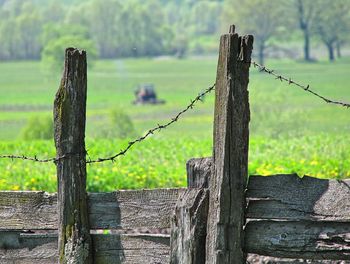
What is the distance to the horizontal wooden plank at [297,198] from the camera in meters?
4.71

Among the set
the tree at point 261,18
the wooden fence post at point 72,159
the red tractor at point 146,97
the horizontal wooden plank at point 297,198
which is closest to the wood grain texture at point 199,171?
the horizontal wooden plank at point 297,198

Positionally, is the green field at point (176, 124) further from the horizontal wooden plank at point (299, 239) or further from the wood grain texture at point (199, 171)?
the horizontal wooden plank at point (299, 239)

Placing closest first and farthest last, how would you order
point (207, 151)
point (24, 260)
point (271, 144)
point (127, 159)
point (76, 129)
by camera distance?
point (76, 129) < point (24, 260) < point (127, 159) < point (207, 151) < point (271, 144)

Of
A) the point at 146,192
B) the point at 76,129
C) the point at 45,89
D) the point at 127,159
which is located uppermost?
the point at 76,129

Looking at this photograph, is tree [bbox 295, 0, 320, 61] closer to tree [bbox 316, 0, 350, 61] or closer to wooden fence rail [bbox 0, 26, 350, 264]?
tree [bbox 316, 0, 350, 61]

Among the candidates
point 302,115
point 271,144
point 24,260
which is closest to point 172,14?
point 302,115

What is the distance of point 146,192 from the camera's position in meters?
5.11

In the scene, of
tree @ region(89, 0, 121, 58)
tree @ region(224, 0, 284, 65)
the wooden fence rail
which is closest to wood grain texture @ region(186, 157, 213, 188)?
the wooden fence rail

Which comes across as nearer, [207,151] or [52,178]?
[52,178]

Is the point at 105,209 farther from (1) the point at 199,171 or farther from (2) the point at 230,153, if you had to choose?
(2) the point at 230,153

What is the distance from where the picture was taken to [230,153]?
4.74m

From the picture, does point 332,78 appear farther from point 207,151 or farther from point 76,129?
point 76,129

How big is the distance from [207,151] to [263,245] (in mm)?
12163

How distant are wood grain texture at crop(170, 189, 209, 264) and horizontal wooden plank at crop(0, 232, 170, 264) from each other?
0.18 m
